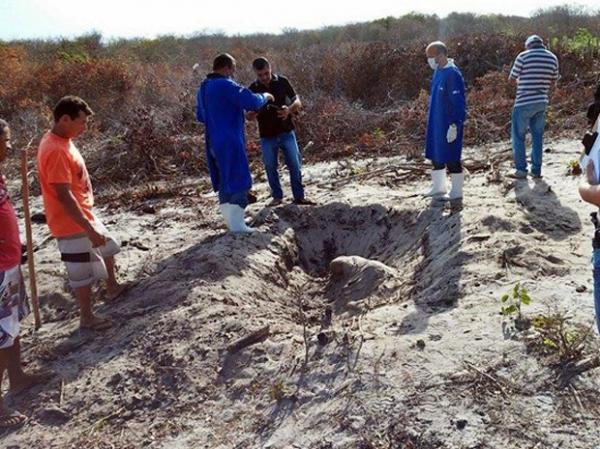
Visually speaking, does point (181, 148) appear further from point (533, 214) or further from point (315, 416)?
point (315, 416)

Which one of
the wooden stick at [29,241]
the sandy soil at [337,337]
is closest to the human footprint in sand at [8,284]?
the sandy soil at [337,337]

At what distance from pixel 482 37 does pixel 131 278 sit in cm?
1344

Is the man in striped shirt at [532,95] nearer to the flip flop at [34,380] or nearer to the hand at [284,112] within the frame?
the hand at [284,112]

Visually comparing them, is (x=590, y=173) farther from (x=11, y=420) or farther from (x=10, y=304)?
(x=11, y=420)

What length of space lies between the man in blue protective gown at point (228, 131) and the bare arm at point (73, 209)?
189 centimetres

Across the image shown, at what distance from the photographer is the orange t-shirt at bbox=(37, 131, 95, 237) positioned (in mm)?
4164

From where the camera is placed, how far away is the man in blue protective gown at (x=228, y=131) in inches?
225

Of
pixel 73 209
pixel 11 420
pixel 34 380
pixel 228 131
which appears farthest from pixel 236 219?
pixel 11 420

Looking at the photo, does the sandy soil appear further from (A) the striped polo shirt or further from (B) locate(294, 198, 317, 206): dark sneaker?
(A) the striped polo shirt

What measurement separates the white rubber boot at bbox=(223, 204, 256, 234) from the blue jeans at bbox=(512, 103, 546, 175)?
128 inches

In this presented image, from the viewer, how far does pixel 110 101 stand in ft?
52.1

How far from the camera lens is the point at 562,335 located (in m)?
3.45

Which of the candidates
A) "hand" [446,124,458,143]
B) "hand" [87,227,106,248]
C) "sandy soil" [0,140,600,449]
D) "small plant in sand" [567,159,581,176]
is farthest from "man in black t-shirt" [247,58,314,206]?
"small plant in sand" [567,159,581,176]

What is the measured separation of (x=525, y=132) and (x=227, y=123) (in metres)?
3.46
